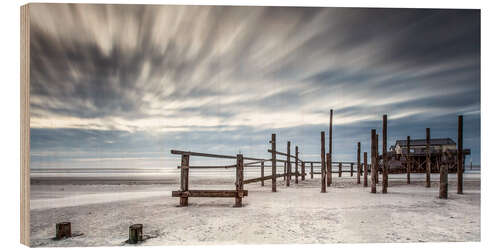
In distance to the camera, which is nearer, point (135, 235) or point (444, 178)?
point (135, 235)

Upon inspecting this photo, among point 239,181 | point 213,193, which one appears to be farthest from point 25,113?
point 239,181

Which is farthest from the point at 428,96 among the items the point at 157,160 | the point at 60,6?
the point at 60,6

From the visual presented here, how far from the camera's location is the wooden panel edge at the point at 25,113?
5648mm

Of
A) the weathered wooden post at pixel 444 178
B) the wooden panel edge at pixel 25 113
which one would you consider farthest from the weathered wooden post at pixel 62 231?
the weathered wooden post at pixel 444 178

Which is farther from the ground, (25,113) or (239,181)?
(25,113)

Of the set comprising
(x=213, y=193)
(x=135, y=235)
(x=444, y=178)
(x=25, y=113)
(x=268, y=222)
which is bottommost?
(x=268, y=222)

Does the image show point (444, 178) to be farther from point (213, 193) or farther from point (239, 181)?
point (213, 193)

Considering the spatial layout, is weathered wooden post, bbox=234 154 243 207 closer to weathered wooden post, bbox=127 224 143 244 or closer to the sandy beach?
the sandy beach

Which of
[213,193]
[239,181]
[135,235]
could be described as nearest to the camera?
[135,235]

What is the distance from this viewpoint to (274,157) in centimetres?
1096

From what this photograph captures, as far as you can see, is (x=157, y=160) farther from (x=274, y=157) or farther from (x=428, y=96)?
(x=428, y=96)

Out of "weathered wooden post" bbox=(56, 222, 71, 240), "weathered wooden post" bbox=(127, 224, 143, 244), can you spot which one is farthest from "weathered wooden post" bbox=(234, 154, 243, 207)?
"weathered wooden post" bbox=(56, 222, 71, 240)

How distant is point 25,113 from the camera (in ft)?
18.7
